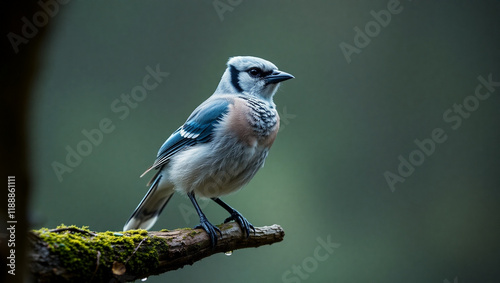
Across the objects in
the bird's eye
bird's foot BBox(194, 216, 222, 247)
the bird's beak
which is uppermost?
the bird's eye

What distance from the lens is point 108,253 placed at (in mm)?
2100

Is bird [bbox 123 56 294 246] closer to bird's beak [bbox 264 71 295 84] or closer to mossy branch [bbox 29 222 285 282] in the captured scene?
bird's beak [bbox 264 71 295 84]

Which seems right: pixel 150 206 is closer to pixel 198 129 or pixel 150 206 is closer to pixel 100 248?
pixel 198 129

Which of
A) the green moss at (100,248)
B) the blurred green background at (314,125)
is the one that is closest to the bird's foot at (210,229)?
the green moss at (100,248)

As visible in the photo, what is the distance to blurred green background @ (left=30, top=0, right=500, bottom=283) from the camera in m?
6.07

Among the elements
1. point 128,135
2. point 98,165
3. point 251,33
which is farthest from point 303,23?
point 98,165

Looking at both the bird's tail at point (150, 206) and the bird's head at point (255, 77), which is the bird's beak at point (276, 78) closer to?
the bird's head at point (255, 77)

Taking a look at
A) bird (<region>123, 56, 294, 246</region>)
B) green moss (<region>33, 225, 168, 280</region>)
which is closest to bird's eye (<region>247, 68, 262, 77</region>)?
bird (<region>123, 56, 294, 246</region>)

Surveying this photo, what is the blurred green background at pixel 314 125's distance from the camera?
607 centimetres

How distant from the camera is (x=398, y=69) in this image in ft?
24.3

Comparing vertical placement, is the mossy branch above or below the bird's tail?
below

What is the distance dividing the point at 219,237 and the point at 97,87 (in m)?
4.37

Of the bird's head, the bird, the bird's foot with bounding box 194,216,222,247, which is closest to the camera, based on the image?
the bird's foot with bounding box 194,216,222,247

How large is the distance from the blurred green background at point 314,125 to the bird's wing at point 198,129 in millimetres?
2598
